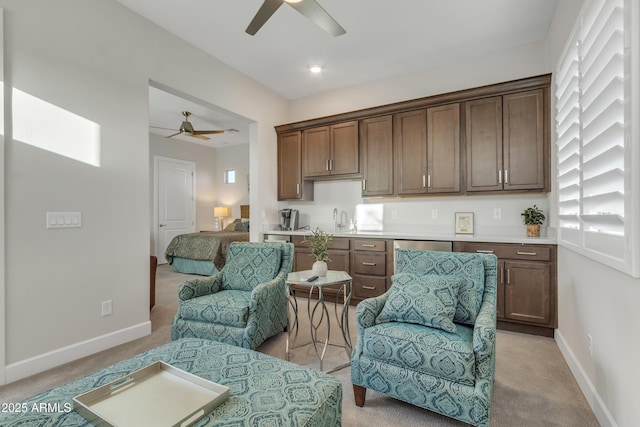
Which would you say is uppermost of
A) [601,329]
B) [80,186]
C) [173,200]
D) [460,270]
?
[173,200]

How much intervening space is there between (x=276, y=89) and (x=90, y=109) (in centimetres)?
262

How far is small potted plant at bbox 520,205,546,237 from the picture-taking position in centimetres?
315

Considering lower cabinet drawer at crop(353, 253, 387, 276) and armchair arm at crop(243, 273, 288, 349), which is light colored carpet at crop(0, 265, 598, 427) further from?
lower cabinet drawer at crop(353, 253, 387, 276)

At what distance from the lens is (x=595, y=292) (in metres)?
1.81

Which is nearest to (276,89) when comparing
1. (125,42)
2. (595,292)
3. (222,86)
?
(222,86)

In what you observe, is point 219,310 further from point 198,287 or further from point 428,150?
point 428,150

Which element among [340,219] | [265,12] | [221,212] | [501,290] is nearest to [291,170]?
[340,219]

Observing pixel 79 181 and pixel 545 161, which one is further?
pixel 545 161

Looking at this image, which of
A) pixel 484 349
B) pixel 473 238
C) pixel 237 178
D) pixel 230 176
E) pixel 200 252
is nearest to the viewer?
pixel 484 349

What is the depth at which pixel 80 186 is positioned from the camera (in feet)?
8.16

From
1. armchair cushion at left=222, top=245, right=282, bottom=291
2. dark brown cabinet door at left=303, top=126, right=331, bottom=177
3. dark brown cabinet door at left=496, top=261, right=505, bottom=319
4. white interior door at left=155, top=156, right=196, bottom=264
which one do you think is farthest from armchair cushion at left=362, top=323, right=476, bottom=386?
white interior door at left=155, top=156, right=196, bottom=264

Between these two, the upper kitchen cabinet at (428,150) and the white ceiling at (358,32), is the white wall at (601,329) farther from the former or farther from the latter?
the upper kitchen cabinet at (428,150)

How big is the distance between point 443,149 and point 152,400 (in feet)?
11.3

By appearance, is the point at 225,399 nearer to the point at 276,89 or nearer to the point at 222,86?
the point at 222,86
